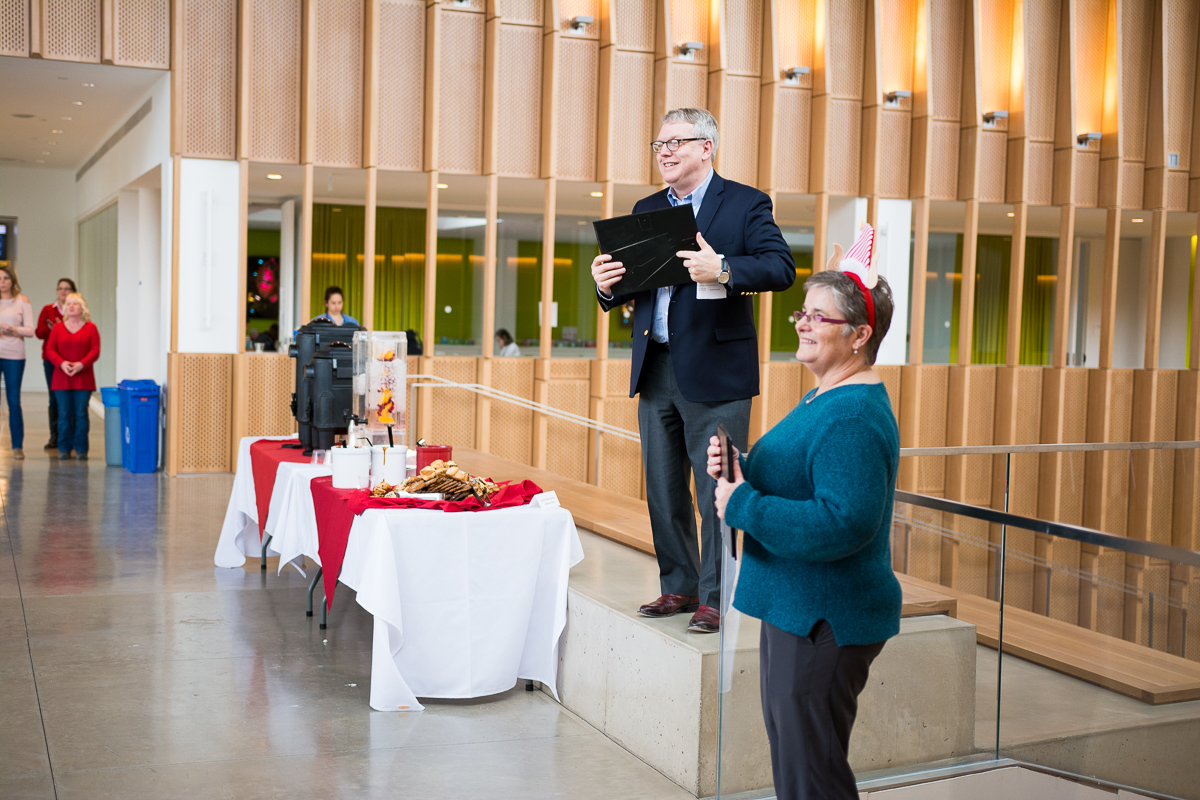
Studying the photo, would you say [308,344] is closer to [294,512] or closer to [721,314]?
[294,512]

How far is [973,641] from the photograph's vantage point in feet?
9.76

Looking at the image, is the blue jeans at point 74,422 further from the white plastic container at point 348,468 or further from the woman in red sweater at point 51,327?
the white plastic container at point 348,468

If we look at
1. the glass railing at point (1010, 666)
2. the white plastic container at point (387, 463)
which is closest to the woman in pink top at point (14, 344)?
the white plastic container at point (387, 463)

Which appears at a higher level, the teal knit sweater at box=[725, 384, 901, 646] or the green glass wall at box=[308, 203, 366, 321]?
the green glass wall at box=[308, 203, 366, 321]

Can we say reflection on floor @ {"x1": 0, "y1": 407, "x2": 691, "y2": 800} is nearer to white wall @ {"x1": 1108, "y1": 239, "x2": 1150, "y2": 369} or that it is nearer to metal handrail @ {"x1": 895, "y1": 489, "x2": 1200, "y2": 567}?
metal handrail @ {"x1": 895, "y1": 489, "x2": 1200, "y2": 567}

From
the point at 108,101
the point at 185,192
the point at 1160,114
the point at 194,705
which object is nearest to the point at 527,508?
the point at 194,705

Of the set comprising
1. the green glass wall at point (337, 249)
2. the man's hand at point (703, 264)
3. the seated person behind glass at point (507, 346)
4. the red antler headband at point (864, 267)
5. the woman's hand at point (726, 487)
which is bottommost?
the woman's hand at point (726, 487)

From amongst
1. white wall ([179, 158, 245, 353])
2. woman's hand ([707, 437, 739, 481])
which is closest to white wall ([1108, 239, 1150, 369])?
white wall ([179, 158, 245, 353])

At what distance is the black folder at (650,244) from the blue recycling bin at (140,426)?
24.9 ft

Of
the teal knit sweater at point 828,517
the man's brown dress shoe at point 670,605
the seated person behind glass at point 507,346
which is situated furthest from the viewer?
the seated person behind glass at point 507,346

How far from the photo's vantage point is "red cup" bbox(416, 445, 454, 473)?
201 inches

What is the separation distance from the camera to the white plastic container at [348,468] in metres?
4.51

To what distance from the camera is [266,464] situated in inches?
216

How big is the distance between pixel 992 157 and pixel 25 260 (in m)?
14.2
